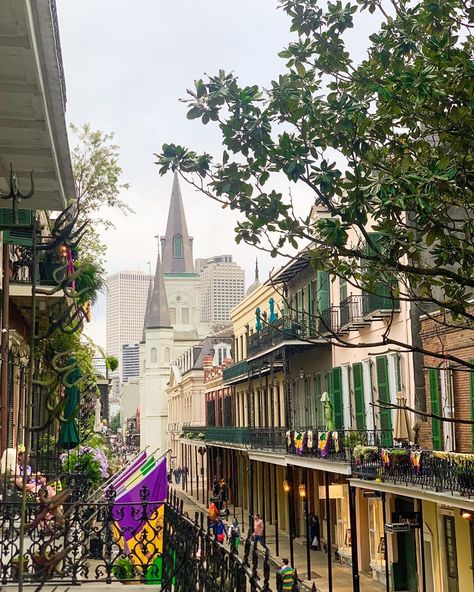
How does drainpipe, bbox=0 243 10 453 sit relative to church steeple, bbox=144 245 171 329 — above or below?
below

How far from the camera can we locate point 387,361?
21625 millimetres

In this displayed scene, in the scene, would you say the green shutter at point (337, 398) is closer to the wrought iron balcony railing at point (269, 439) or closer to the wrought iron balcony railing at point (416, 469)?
the wrought iron balcony railing at point (269, 439)

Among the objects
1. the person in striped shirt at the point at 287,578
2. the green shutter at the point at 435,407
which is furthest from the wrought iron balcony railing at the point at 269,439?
the person in striped shirt at the point at 287,578

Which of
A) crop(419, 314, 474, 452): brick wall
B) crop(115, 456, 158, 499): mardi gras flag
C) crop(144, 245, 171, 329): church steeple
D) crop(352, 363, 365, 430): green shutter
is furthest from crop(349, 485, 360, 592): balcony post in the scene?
crop(144, 245, 171, 329): church steeple

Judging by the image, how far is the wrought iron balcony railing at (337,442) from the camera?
2122cm

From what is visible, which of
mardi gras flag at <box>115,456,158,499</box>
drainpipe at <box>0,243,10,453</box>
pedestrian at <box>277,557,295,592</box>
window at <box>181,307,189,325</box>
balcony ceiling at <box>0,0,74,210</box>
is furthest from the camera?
window at <box>181,307,189,325</box>

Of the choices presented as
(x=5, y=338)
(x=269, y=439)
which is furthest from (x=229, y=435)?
(x=5, y=338)

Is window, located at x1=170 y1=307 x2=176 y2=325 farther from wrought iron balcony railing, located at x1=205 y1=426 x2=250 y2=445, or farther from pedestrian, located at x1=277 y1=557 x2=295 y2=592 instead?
pedestrian, located at x1=277 y1=557 x2=295 y2=592

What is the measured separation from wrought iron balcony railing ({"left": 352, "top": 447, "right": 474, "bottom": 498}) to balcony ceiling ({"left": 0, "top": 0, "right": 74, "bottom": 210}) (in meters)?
9.15

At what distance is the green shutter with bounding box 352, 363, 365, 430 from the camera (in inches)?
926

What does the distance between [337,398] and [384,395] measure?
13.6ft

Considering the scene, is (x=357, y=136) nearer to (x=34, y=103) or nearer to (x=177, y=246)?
(x=34, y=103)

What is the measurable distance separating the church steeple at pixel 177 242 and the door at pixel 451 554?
318 feet

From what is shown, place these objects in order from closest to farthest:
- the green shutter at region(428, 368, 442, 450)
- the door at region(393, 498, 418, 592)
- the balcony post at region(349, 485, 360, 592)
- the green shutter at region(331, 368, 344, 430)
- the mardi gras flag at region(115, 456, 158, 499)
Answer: the mardi gras flag at region(115, 456, 158, 499), the balcony post at region(349, 485, 360, 592), the green shutter at region(428, 368, 442, 450), the door at region(393, 498, 418, 592), the green shutter at region(331, 368, 344, 430)
